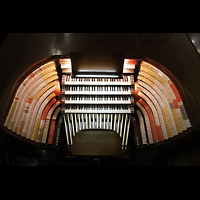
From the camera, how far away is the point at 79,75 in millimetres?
3273

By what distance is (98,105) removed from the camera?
4004mm

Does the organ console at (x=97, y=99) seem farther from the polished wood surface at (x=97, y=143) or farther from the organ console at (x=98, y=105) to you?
the polished wood surface at (x=97, y=143)

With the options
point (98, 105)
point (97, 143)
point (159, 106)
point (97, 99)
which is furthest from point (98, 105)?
point (159, 106)

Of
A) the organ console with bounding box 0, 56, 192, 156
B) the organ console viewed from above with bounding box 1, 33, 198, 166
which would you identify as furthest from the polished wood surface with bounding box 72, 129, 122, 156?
the organ console with bounding box 0, 56, 192, 156

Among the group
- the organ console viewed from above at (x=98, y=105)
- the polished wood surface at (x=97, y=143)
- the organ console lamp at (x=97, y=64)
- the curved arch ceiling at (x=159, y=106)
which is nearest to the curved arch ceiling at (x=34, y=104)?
the organ console viewed from above at (x=98, y=105)

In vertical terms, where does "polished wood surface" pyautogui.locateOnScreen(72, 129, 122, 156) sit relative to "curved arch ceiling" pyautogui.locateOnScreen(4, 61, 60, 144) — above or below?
below

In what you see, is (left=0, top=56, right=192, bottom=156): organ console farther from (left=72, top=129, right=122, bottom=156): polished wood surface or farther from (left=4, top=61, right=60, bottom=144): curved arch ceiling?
(left=72, top=129, right=122, bottom=156): polished wood surface

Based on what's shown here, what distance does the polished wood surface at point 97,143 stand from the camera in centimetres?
359

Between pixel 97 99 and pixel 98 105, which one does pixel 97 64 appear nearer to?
pixel 97 99

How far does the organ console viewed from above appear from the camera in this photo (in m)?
2.71
